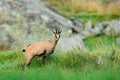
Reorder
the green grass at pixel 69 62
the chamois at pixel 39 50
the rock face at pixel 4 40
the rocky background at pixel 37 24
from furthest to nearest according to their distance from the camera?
1. the rocky background at pixel 37 24
2. the rock face at pixel 4 40
3. the chamois at pixel 39 50
4. the green grass at pixel 69 62

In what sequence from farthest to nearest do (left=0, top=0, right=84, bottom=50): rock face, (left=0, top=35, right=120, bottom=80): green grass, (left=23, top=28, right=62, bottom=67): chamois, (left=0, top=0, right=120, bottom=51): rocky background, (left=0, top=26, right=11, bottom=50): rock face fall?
(left=0, top=0, right=84, bottom=50): rock face → (left=0, top=0, right=120, bottom=51): rocky background → (left=0, top=26, right=11, bottom=50): rock face → (left=23, top=28, right=62, bottom=67): chamois → (left=0, top=35, right=120, bottom=80): green grass

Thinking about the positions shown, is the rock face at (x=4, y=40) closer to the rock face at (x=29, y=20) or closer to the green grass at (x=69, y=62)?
the rock face at (x=29, y=20)

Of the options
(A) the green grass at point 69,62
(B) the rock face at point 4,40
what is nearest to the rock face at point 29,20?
(B) the rock face at point 4,40

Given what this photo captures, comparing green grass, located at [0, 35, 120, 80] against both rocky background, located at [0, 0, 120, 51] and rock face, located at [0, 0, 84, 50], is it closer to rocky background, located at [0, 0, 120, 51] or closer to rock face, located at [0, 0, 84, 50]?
rocky background, located at [0, 0, 120, 51]

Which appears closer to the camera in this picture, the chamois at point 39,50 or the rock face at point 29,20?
the chamois at point 39,50

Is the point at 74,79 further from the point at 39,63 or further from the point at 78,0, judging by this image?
the point at 78,0

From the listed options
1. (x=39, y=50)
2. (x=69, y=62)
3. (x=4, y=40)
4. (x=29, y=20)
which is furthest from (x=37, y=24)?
(x=69, y=62)

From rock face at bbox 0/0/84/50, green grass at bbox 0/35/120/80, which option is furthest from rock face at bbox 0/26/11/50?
green grass at bbox 0/35/120/80

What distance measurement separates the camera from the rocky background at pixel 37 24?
1952 centimetres

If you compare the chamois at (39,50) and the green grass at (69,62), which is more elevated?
the chamois at (39,50)

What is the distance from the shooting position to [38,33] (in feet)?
67.1

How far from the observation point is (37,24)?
21.2 m

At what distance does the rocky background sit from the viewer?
19.5 metres

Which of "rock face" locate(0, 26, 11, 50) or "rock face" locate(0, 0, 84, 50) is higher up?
"rock face" locate(0, 0, 84, 50)
